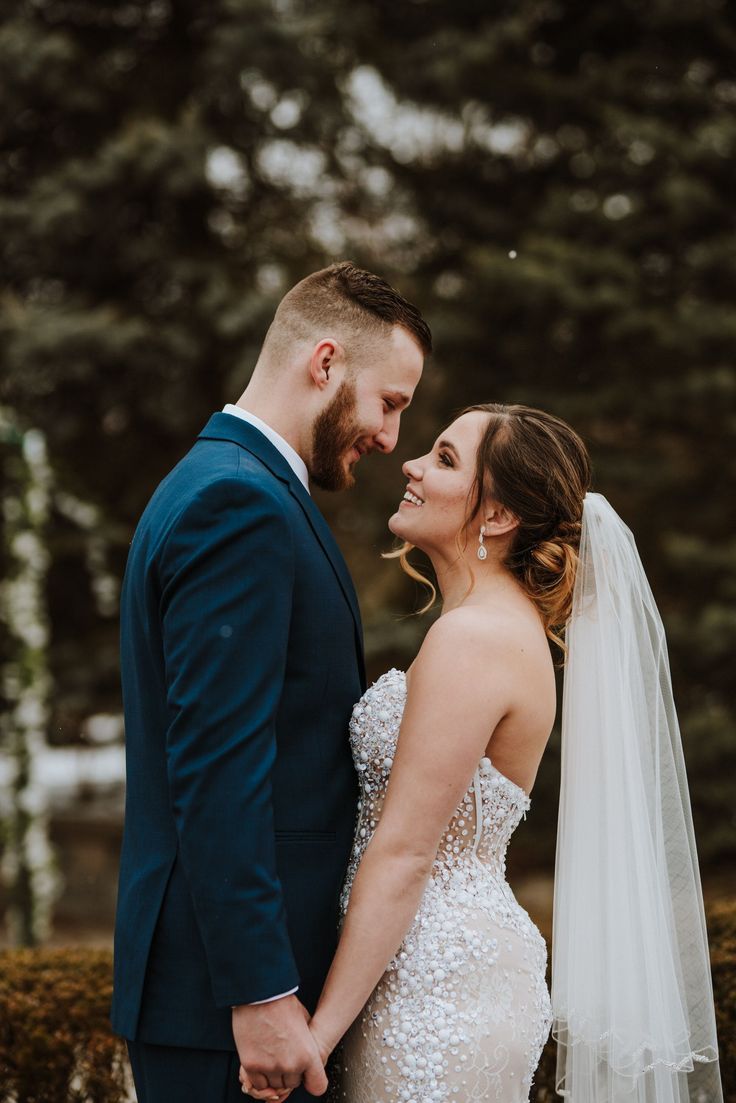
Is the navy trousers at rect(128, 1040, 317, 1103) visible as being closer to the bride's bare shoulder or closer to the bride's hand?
the bride's hand

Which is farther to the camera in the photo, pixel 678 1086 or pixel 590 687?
pixel 590 687

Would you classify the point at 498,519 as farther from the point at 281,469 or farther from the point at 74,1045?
the point at 74,1045

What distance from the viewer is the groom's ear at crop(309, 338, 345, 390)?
2.56m

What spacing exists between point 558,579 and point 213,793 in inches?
43.9

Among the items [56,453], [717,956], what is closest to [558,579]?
[717,956]

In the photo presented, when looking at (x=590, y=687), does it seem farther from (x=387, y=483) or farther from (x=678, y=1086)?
(x=387, y=483)

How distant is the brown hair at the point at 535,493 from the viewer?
276 centimetres

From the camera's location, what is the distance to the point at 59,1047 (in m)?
3.70

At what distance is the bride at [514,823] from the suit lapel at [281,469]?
242 millimetres

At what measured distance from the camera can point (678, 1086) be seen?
2.63 m

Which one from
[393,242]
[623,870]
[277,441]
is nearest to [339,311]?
[277,441]

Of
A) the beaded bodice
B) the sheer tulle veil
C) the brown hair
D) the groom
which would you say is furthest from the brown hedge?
the brown hair

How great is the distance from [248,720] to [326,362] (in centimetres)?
90

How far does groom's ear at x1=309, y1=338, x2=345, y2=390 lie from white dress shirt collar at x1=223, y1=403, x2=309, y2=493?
0.16 m
